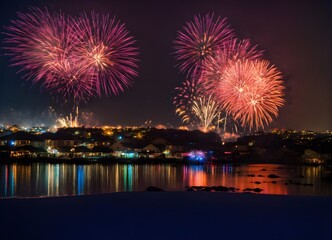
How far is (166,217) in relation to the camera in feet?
17.4

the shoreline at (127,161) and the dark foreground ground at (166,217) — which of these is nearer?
the dark foreground ground at (166,217)

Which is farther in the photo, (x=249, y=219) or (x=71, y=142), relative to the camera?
(x=71, y=142)

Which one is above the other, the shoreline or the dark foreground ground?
the dark foreground ground

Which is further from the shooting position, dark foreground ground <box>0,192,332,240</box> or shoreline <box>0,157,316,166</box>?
shoreline <box>0,157,316,166</box>

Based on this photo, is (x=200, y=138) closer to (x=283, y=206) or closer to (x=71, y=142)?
(x=71, y=142)

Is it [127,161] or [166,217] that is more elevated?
[166,217]

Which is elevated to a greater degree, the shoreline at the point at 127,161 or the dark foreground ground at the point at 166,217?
the dark foreground ground at the point at 166,217

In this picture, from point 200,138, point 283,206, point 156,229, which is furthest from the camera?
point 200,138

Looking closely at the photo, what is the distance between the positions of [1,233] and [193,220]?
1.94m

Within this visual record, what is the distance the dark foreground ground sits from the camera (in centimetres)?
459

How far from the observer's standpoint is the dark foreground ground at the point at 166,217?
4.59m

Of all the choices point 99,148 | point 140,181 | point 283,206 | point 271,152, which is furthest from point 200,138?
point 283,206

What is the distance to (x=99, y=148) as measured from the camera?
3612cm

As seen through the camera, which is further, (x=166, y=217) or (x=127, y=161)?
(x=127, y=161)
